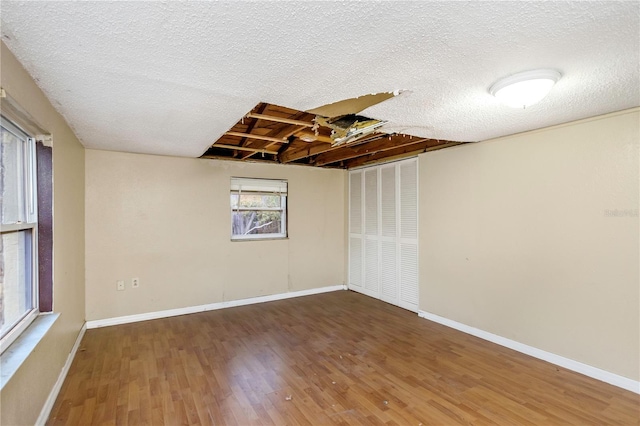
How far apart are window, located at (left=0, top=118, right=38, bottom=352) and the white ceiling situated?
1.36 feet

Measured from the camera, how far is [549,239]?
283 centimetres

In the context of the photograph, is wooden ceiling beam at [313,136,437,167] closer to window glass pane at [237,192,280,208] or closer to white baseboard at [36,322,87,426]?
window glass pane at [237,192,280,208]

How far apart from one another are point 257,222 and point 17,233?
3.06 meters

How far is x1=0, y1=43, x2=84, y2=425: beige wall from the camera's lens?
1548mm

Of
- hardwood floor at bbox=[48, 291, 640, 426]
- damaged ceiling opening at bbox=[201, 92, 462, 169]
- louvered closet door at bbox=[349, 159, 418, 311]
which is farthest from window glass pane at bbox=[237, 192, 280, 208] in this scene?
hardwood floor at bbox=[48, 291, 640, 426]

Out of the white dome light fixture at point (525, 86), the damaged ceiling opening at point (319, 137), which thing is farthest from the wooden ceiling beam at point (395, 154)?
the white dome light fixture at point (525, 86)

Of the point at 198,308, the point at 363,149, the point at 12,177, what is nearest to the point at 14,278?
the point at 12,177

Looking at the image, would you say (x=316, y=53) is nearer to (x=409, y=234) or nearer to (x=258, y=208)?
(x=409, y=234)

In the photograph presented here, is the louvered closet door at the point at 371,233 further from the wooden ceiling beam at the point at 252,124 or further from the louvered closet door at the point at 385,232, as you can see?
the wooden ceiling beam at the point at 252,124

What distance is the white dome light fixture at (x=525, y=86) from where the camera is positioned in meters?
1.71

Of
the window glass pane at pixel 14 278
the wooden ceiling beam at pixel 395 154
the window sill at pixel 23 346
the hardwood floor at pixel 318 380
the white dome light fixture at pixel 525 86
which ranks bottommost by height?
the hardwood floor at pixel 318 380

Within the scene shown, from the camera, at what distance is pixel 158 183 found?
13.3ft

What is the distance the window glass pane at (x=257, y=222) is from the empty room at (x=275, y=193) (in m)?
0.04

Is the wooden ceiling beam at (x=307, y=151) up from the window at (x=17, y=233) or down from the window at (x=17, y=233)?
up
